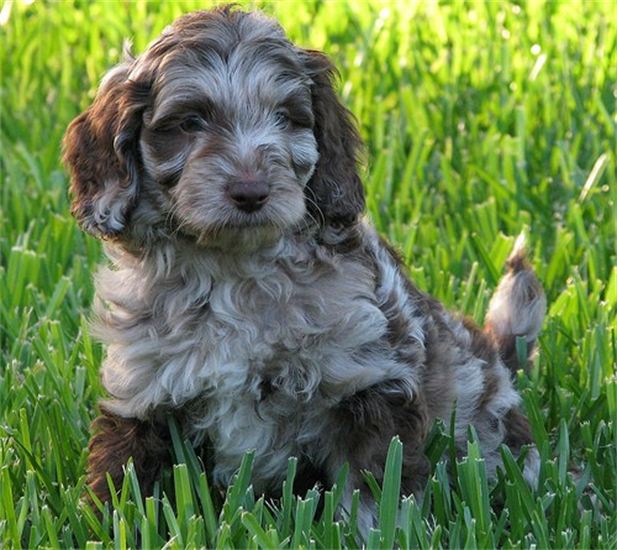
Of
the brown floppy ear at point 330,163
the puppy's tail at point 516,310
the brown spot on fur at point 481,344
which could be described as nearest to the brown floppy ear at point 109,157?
the brown floppy ear at point 330,163

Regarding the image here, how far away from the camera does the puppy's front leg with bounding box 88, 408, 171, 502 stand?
4672mm

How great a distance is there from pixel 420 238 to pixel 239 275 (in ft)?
8.65

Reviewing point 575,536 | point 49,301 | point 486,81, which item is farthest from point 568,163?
point 575,536

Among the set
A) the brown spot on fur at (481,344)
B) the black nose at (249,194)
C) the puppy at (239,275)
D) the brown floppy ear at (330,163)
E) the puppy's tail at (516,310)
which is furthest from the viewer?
the puppy's tail at (516,310)

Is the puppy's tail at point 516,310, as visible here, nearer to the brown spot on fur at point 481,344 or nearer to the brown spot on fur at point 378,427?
the brown spot on fur at point 481,344

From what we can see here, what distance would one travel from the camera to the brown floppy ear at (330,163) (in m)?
4.61

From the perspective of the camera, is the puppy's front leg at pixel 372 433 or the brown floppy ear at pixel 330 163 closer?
the puppy's front leg at pixel 372 433

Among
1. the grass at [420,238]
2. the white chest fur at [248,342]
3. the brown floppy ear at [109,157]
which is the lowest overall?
the grass at [420,238]

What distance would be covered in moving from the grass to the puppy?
17cm

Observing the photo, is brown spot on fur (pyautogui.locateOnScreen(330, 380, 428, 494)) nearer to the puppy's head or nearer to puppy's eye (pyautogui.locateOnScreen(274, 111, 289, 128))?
the puppy's head

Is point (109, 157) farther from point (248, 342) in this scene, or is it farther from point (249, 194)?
point (248, 342)

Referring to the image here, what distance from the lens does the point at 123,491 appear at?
14.7ft

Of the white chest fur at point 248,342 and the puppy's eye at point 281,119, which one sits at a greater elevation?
the puppy's eye at point 281,119

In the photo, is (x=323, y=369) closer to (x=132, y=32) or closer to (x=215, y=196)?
(x=215, y=196)
